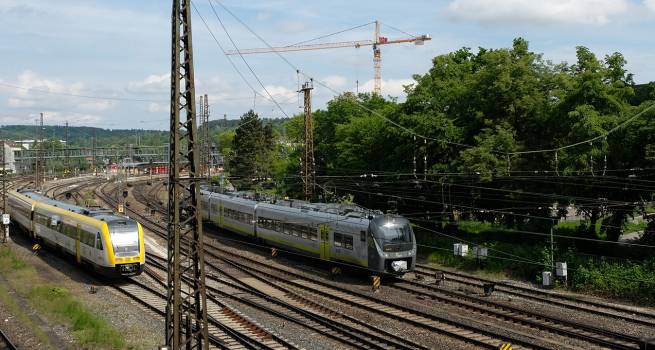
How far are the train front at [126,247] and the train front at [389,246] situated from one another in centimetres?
1050

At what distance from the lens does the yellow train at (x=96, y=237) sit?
28.4 m

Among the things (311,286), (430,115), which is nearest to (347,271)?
(311,286)

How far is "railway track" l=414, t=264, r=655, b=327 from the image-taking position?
23031 mm

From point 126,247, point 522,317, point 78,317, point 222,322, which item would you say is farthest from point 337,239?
point 78,317

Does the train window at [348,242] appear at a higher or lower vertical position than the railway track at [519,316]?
higher

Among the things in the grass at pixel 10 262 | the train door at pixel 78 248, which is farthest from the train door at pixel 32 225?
the train door at pixel 78 248

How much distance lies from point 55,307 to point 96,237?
5.01 metres

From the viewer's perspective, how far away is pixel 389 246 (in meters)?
28.4

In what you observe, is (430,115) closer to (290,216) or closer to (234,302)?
(290,216)

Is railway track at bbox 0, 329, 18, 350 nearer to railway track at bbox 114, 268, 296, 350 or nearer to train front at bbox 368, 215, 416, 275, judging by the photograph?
railway track at bbox 114, 268, 296, 350

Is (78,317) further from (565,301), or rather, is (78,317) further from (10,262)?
(565,301)

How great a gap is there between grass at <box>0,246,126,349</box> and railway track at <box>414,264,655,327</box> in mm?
16000

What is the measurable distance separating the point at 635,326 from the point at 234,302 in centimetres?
1503

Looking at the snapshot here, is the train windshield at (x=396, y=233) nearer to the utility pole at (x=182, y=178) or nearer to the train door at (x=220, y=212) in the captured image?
the utility pole at (x=182, y=178)
